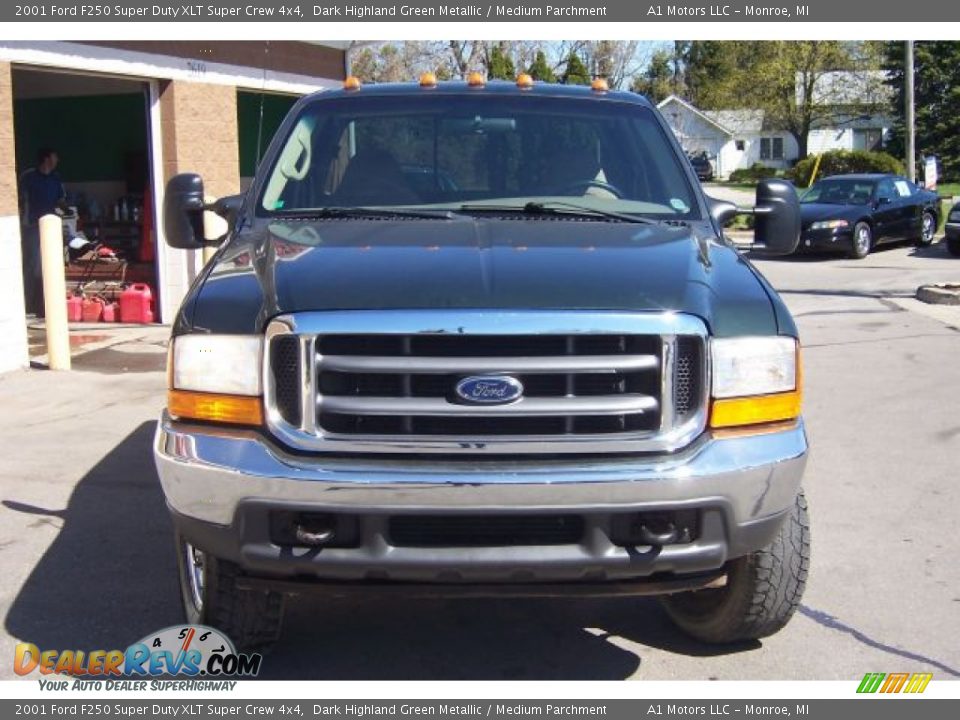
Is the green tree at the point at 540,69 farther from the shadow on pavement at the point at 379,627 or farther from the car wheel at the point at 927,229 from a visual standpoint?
the shadow on pavement at the point at 379,627

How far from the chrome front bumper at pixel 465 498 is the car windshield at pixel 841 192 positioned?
19.6 metres

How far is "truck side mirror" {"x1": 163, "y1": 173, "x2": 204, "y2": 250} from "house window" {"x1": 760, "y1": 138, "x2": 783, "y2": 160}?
7294cm

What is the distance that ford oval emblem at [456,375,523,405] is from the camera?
3.42 metres

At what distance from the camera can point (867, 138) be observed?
227ft

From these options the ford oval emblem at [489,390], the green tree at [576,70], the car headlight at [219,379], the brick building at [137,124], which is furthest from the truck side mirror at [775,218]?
the green tree at [576,70]

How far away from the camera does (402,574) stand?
131 inches

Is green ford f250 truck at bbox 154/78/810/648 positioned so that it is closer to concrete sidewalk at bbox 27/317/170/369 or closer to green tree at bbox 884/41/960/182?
concrete sidewalk at bbox 27/317/170/369

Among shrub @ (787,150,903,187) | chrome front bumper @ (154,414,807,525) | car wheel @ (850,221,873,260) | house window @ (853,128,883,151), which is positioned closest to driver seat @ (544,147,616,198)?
chrome front bumper @ (154,414,807,525)

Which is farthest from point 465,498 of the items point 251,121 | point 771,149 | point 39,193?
point 771,149

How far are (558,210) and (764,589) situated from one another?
5.43 ft

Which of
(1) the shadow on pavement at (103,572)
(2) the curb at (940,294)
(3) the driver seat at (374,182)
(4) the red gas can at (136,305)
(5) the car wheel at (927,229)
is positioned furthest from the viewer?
(5) the car wheel at (927,229)

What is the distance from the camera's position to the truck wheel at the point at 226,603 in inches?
150
